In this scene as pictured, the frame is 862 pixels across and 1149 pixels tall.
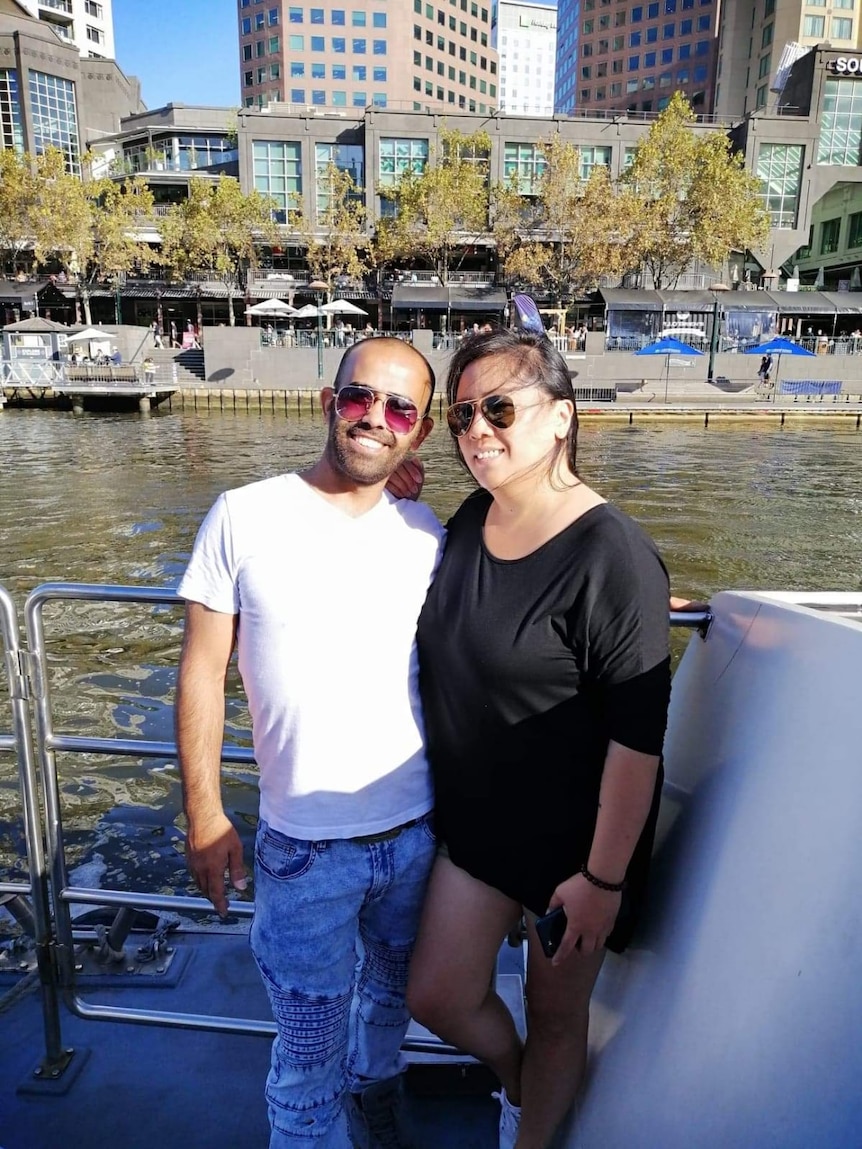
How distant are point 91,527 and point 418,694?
13.3 meters

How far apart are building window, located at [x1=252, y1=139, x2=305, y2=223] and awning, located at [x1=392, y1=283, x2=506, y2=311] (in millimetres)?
11100

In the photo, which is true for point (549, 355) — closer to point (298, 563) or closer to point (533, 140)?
point (298, 563)

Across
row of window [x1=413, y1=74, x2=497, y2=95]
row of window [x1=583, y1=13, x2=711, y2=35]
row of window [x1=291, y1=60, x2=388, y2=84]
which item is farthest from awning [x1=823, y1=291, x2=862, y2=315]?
row of window [x1=413, y1=74, x2=497, y2=95]

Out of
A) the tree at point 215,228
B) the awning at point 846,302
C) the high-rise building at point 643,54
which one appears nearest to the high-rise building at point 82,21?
the tree at point 215,228

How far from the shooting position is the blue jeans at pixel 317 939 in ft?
5.74

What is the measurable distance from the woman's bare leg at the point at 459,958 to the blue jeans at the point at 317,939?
66 millimetres

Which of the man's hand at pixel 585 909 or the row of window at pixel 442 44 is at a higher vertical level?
the row of window at pixel 442 44

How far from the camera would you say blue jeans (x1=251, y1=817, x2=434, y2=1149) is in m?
1.75

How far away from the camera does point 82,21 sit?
8444cm

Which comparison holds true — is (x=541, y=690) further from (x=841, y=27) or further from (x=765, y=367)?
(x=841, y=27)

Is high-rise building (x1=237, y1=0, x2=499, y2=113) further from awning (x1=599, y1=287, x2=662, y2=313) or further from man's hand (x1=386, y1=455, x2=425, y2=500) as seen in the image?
man's hand (x1=386, y1=455, x2=425, y2=500)

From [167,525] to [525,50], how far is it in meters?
189

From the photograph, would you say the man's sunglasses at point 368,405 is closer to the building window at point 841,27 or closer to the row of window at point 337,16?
the building window at point 841,27

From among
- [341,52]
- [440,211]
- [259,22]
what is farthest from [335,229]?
[259,22]
